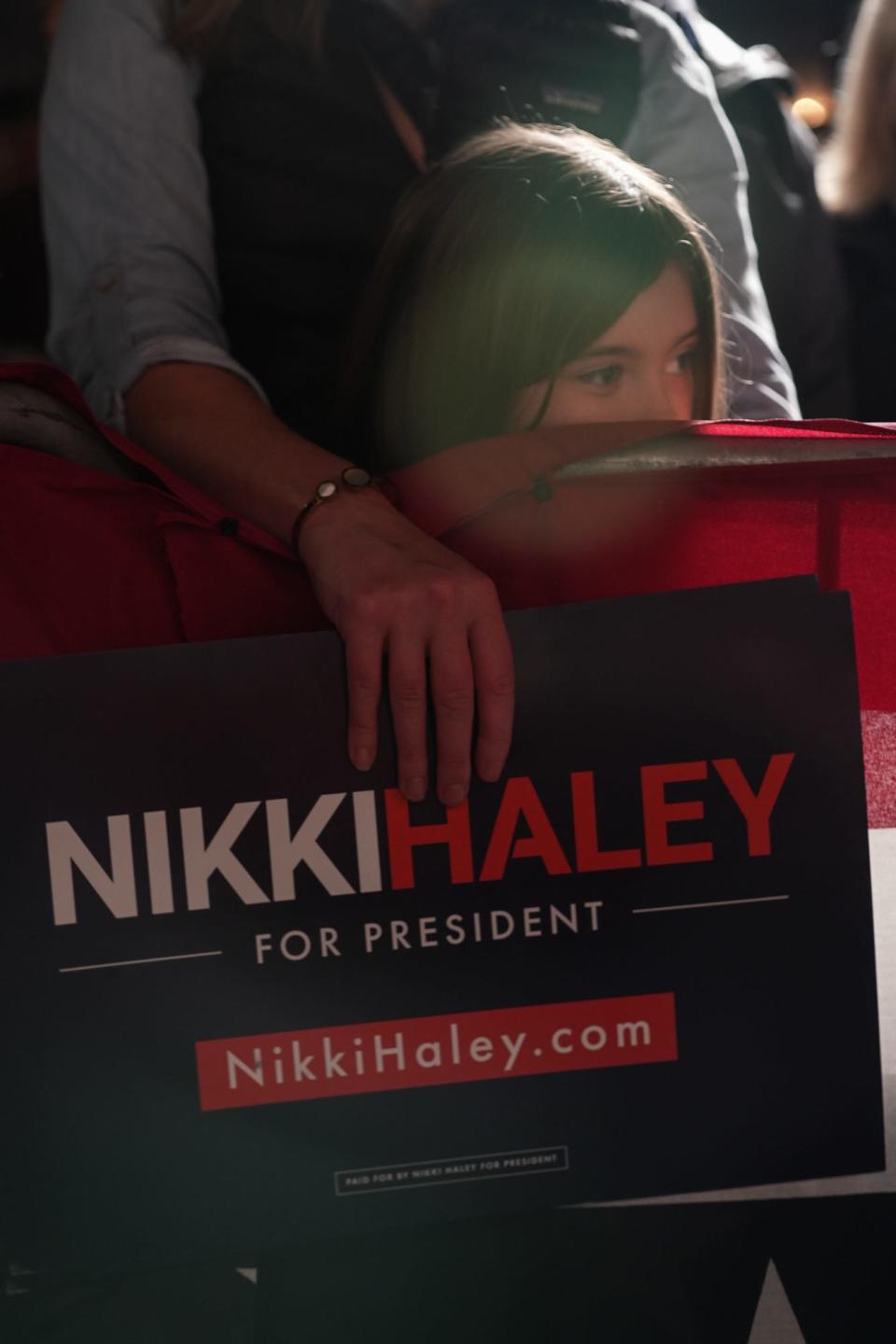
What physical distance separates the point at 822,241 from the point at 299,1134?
Result: 145 centimetres

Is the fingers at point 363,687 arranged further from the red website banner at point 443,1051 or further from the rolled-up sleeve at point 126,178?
the rolled-up sleeve at point 126,178

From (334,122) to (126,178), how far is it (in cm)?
19

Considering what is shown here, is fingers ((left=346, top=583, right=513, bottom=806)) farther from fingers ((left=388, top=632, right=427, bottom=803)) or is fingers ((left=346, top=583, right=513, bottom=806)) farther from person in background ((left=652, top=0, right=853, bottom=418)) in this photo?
person in background ((left=652, top=0, right=853, bottom=418))

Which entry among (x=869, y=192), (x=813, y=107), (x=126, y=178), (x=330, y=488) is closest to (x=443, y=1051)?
(x=330, y=488)

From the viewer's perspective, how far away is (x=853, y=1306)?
0.65 metres

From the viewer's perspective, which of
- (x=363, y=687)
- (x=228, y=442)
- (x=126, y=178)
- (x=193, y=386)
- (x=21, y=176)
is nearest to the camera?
(x=363, y=687)

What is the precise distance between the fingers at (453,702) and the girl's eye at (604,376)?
0.43 m

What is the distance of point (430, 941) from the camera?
0.60m

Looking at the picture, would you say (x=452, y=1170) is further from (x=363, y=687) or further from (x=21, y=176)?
(x=21, y=176)

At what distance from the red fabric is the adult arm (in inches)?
1.6

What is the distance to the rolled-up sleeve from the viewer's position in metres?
0.97

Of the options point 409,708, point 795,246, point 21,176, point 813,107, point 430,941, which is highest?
point 813,107

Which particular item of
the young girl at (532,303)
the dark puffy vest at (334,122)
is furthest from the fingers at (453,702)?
the dark puffy vest at (334,122)

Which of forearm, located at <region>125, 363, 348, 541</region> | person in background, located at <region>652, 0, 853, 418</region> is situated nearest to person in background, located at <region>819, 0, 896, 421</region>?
person in background, located at <region>652, 0, 853, 418</region>
